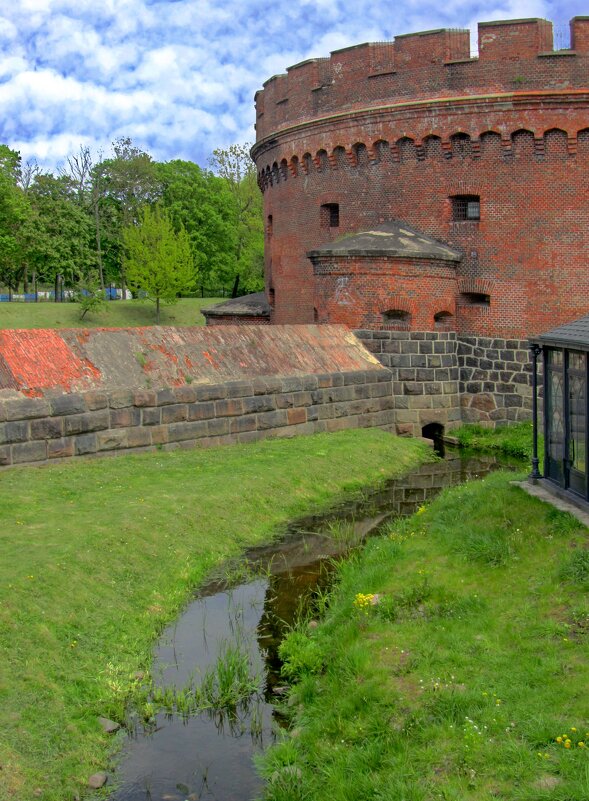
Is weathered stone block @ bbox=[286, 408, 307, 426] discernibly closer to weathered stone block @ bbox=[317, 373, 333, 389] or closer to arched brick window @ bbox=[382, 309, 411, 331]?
weathered stone block @ bbox=[317, 373, 333, 389]

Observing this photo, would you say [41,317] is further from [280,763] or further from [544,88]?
[280,763]

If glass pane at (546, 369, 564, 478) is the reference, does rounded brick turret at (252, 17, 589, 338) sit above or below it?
above

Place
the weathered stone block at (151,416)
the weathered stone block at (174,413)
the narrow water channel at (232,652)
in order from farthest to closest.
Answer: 1. the weathered stone block at (174,413)
2. the weathered stone block at (151,416)
3. the narrow water channel at (232,652)

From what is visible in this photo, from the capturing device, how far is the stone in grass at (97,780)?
565 centimetres

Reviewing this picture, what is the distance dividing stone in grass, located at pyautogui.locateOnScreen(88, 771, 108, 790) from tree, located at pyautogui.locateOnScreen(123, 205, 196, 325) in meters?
43.0

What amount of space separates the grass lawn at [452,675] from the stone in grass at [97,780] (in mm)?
1050

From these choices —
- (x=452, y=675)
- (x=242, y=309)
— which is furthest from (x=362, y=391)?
(x=452, y=675)

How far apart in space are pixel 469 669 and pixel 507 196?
14.9m

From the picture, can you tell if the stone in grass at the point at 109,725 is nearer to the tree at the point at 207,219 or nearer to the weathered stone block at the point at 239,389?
the weathered stone block at the point at 239,389

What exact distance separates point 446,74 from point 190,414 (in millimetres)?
10452

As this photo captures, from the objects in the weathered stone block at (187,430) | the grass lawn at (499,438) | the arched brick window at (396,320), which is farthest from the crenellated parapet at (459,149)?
the weathered stone block at (187,430)

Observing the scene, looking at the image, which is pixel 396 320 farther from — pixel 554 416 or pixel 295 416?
pixel 554 416

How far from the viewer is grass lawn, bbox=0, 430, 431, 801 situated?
602 cm

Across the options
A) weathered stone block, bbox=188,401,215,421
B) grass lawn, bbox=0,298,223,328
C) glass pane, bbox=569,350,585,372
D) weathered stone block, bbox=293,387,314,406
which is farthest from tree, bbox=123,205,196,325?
glass pane, bbox=569,350,585,372
